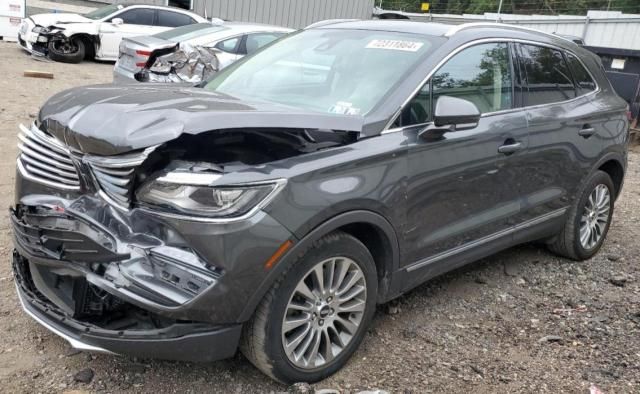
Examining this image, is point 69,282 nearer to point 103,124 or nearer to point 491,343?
point 103,124

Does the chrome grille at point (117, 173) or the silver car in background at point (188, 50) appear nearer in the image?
the chrome grille at point (117, 173)

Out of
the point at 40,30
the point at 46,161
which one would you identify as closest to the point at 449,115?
the point at 46,161

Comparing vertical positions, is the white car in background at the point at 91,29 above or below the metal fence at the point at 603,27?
below

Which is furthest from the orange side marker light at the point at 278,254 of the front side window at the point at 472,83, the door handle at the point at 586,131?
the door handle at the point at 586,131

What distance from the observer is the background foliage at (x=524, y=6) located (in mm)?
21105

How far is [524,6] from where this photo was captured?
26.6 m

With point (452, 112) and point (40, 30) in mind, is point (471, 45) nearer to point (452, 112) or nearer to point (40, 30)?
point (452, 112)

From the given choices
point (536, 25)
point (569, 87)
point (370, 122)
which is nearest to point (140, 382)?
point (370, 122)

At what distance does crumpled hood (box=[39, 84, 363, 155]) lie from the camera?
244cm

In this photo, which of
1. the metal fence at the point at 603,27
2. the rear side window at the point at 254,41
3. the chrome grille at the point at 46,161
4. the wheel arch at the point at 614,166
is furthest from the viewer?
the metal fence at the point at 603,27

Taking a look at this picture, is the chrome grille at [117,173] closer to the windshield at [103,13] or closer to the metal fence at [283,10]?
the windshield at [103,13]

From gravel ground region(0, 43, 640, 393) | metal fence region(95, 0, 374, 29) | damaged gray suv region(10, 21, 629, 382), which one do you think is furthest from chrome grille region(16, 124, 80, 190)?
metal fence region(95, 0, 374, 29)

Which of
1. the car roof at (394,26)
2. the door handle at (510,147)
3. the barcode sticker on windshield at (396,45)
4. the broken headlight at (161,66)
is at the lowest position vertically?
the broken headlight at (161,66)

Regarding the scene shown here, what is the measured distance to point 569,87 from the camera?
4605mm
